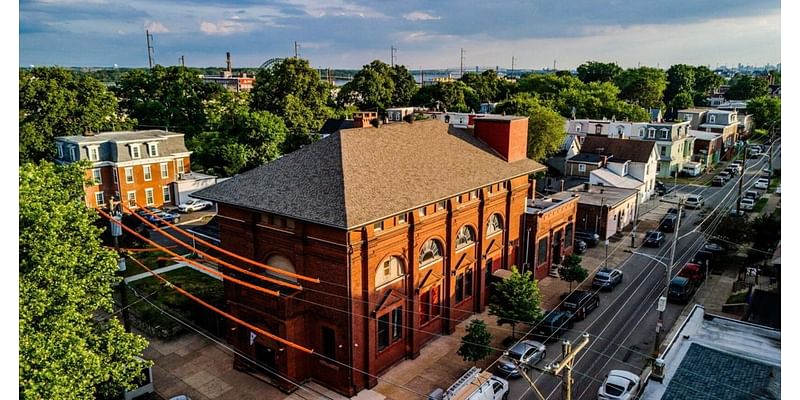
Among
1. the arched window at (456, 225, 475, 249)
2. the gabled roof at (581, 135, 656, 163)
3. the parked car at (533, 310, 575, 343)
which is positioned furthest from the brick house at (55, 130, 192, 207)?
→ the gabled roof at (581, 135, 656, 163)

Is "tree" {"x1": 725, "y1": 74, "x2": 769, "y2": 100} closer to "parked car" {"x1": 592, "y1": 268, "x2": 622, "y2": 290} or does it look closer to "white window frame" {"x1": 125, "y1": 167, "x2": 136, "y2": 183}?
"parked car" {"x1": 592, "y1": 268, "x2": 622, "y2": 290}

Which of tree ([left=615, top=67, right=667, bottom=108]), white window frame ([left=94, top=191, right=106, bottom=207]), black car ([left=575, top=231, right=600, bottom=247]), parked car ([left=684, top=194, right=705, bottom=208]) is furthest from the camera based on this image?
tree ([left=615, top=67, right=667, bottom=108])

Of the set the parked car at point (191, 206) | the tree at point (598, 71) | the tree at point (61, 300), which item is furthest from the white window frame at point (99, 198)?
the tree at point (598, 71)

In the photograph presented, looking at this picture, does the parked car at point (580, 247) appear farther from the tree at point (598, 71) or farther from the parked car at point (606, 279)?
the tree at point (598, 71)

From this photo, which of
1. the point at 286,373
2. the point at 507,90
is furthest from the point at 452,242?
the point at 507,90

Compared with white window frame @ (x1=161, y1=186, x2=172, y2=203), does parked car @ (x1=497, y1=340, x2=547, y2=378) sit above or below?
below

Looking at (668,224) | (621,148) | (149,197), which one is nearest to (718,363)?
(668,224)

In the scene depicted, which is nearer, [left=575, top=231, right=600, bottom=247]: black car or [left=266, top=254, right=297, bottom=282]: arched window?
[left=266, top=254, right=297, bottom=282]: arched window
